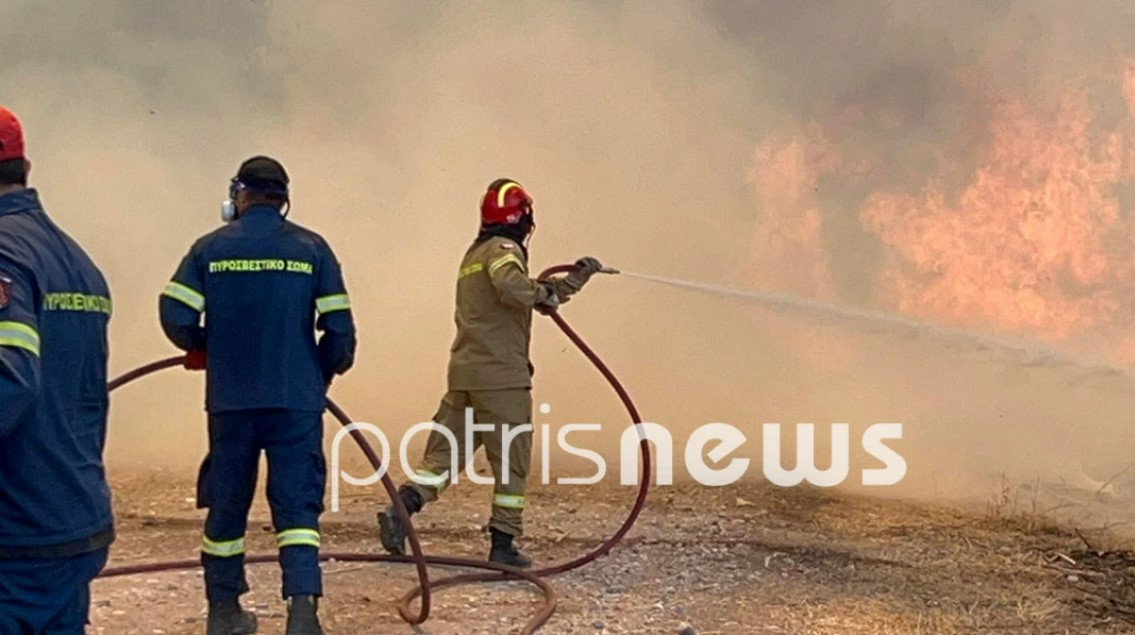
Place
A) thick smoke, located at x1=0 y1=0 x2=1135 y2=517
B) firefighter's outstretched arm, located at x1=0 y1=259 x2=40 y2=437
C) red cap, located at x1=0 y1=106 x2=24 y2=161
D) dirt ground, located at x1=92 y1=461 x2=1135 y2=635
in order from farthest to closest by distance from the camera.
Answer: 1. thick smoke, located at x1=0 y1=0 x2=1135 y2=517
2. dirt ground, located at x1=92 y1=461 x2=1135 y2=635
3. red cap, located at x1=0 y1=106 x2=24 y2=161
4. firefighter's outstretched arm, located at x1=0 y1=259 x2=40 y2=437

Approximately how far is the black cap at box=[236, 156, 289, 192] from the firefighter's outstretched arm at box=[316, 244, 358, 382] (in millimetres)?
271

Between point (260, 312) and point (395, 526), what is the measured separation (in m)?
1.53

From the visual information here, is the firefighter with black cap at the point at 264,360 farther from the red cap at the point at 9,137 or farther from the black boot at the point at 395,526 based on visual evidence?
the red cap at the point at 9,137

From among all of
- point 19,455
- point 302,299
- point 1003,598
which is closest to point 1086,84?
point 1003,598

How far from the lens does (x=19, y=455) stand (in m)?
2.21

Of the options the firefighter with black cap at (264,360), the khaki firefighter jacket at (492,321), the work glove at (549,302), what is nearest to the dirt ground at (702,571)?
the firefighter with black cap at (264,360)

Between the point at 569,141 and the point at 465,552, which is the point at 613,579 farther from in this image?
the point at 569,141

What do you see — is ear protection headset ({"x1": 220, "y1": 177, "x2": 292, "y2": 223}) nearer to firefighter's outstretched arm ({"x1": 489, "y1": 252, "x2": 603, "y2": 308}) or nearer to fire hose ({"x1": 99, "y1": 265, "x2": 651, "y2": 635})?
fire hose ({"x1": 99, "y1": 265, "x2": 651, "y2": 635})

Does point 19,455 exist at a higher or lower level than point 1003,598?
higher

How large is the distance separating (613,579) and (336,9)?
17.4 feet

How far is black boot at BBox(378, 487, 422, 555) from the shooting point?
474 centimetres

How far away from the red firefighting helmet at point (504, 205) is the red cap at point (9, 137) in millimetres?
2654

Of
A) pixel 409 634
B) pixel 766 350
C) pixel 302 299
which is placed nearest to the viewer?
pixel 302 299

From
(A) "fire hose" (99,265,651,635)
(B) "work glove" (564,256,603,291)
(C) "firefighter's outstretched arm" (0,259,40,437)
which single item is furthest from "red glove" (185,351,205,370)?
(B) "work glove" (564,256,603,291)
